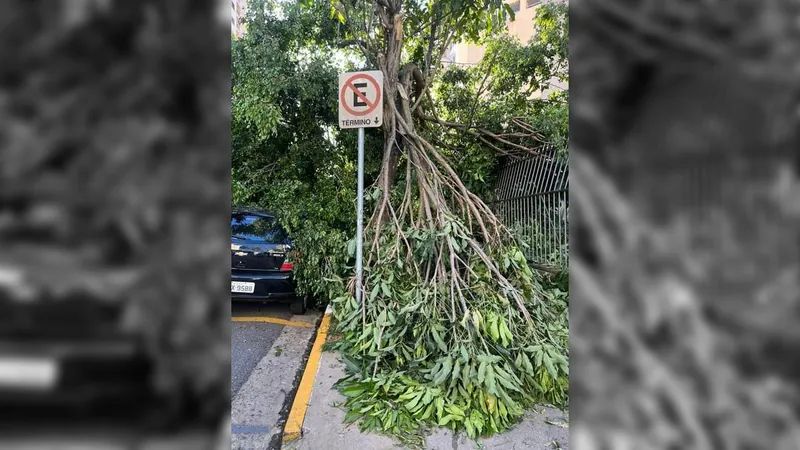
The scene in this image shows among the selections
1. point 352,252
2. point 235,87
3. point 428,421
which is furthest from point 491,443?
point 235,87

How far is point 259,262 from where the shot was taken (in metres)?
5.11

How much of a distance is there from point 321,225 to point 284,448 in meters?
2.96

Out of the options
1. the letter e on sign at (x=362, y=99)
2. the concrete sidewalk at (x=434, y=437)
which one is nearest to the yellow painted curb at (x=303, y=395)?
the concrete sidewalk at (x=434, y=437)

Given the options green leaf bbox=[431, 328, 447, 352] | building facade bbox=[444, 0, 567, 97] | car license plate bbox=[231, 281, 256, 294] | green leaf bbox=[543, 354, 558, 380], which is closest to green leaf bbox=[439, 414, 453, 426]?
green leaf bbox=[431, 328, 447, 352]

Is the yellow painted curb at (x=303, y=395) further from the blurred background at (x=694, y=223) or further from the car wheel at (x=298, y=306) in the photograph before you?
the blurred background at (x=694, y=223)

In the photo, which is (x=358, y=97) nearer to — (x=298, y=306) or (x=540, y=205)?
(x=540, y=205)

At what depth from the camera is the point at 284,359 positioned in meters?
4.21

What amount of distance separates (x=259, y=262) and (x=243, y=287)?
1.16ft

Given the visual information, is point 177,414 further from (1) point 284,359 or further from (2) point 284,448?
(1) point 284,359

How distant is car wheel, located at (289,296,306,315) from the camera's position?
5625mm

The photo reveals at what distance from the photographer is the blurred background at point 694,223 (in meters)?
0.58

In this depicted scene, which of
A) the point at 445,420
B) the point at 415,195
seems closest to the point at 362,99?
the point at 415,195

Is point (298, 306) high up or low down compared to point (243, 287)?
down

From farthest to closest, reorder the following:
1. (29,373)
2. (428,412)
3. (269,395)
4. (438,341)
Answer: (269,395)
(438,341)
(428,412)
(29,373)
